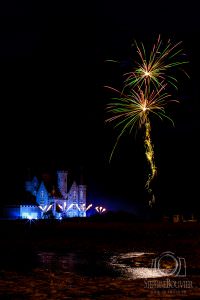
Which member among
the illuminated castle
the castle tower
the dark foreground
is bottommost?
the dark foreground

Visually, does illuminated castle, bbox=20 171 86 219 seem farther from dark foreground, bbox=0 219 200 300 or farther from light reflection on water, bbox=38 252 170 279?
dark foreground, bbox=0 219 200 300

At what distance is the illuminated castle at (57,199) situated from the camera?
258ft

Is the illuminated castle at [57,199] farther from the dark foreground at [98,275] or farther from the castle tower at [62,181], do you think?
the dark foreground at [98,275]

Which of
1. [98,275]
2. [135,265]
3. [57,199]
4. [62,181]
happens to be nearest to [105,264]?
[135,265]

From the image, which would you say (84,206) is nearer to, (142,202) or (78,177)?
(78,177)

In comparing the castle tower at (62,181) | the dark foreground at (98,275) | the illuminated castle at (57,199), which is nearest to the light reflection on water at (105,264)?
the dark foreground at (98,275)

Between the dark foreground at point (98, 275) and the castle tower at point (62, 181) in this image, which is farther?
the castle tower at point (62, 181)

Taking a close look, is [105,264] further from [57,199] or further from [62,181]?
[62,181]

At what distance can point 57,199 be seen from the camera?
3233 inches

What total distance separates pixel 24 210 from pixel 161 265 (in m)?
62.1

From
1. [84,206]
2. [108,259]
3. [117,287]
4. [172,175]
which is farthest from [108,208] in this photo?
[117,287]

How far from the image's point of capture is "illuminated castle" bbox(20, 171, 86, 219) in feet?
258

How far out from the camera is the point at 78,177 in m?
91.4

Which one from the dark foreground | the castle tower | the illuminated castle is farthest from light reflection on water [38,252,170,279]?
the castle tower
